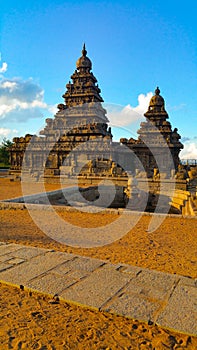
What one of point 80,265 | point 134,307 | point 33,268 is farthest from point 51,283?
point 134,307

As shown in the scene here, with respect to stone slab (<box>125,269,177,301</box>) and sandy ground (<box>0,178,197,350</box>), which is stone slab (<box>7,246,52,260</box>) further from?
stone slab (<box>125,269,177,301</box>)

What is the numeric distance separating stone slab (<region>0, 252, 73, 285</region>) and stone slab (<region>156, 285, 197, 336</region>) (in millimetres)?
1827

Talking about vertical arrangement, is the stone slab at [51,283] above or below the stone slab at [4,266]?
below

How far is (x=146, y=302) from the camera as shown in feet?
10.4

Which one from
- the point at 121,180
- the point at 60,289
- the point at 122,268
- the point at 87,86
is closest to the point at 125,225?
the point at 122,268

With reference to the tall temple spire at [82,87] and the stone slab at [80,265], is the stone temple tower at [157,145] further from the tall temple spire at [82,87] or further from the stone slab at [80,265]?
the stone slab at [80,265]

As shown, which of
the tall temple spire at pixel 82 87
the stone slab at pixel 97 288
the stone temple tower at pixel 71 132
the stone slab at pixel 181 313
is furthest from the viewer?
the tall temple spire at pixel 82 87

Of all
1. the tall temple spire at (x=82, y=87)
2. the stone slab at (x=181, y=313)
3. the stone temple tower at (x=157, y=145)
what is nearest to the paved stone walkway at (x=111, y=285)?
the stone slab at (x=181, y=313)

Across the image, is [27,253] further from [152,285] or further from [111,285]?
[152,285]

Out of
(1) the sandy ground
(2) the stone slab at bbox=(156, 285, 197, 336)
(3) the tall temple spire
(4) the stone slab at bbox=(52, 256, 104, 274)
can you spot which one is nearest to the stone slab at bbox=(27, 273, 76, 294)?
(1) the sandy ground

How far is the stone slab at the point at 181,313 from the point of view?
2.71 metres

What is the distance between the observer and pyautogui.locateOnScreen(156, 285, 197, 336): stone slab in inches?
107

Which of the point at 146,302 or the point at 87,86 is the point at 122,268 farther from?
the point at 87,86

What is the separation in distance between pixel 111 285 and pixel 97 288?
0.20 m
